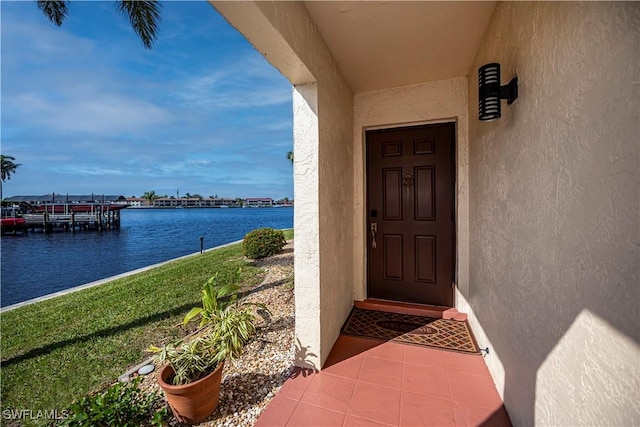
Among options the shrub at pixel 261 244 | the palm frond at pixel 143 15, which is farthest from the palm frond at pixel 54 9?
the shrub at pixel 261 244

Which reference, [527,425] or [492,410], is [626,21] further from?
[492,410]

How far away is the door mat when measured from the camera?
7.36ft

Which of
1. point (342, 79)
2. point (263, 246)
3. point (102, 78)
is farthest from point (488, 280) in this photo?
point (102, 78)

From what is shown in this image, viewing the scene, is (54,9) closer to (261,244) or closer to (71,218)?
(261,244)

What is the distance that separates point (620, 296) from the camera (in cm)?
65

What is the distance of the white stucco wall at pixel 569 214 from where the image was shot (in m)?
0.64

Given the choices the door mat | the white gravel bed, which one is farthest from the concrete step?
the white gravel bed

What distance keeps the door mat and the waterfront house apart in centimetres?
19

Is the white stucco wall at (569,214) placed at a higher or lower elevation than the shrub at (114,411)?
higher

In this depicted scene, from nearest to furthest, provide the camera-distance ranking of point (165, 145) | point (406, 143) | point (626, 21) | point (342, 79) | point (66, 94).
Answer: point (626, 21)
point (342, 79)
point (406, 143)
point (66, 94)
point (165, 145)

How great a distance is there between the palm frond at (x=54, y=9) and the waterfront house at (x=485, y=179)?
5016 millimetres

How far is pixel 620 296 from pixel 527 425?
1.05 m

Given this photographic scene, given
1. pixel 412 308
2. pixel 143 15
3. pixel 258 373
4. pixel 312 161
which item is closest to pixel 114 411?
pixel 258 373

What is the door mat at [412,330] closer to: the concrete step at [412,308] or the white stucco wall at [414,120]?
the concrete step at [412,308]
